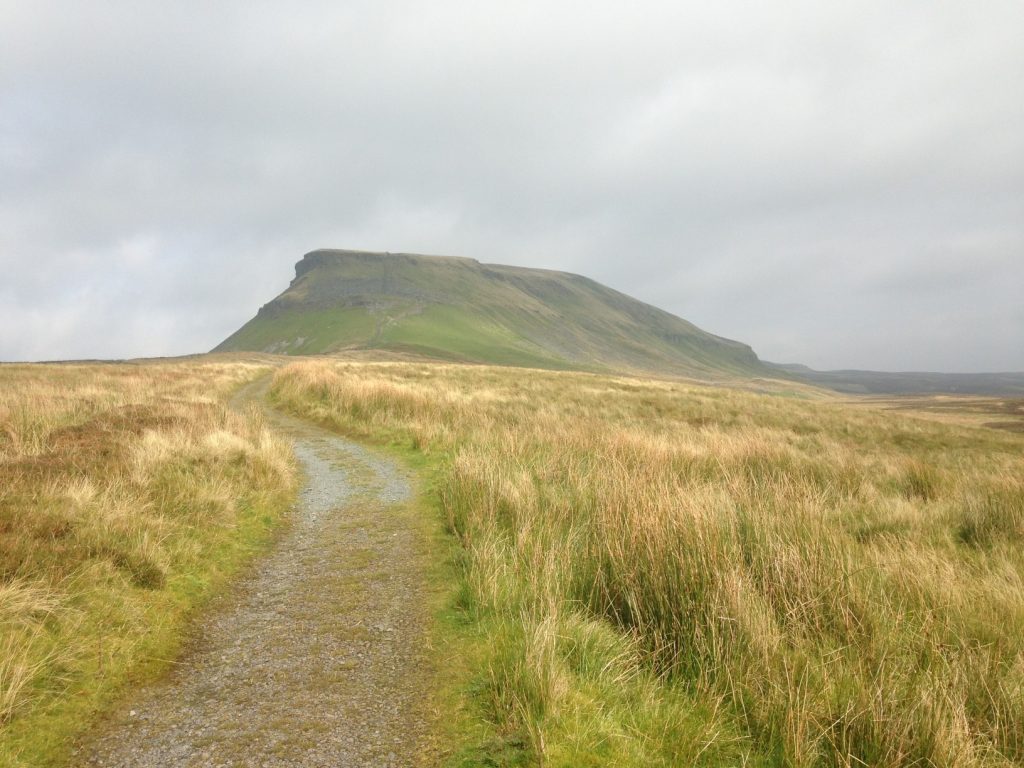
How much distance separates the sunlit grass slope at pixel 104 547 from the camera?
11.7ft

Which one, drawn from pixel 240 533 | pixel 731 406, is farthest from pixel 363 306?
pixel 240 533

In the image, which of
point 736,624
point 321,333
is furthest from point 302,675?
point 321,333

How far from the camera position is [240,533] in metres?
7.00

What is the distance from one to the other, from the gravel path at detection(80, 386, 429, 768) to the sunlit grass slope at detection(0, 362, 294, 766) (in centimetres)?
33

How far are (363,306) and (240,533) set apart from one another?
647ft

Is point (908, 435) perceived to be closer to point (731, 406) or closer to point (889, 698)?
point (731, 406)

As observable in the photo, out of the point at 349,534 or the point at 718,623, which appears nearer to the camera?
the point at 718,623

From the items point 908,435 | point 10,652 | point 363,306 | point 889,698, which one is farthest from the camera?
point 363,306

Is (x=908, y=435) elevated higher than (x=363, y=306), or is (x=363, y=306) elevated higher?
(x=363, y=306)

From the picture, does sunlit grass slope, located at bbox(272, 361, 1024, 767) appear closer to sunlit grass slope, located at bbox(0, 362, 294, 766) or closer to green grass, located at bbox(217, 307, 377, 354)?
sunlit grass slope, located at bbox(0, 362, 294, 766)

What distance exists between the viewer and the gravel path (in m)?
3.24

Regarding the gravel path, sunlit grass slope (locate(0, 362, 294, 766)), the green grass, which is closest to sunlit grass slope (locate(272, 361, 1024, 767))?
the gravel path

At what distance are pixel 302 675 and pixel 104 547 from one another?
2892mm

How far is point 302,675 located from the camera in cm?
400
